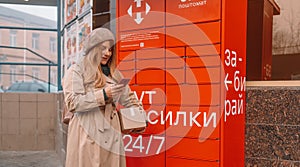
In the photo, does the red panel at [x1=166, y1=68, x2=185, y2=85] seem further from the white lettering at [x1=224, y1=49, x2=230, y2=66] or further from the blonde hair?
the blonde hair

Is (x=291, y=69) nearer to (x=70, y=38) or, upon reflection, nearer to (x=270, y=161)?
(x=270, y=161)

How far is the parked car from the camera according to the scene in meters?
5.88

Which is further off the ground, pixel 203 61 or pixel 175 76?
pixel 203 61

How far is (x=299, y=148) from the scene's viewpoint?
254 centimetres

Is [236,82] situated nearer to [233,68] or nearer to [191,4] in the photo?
[233,68]

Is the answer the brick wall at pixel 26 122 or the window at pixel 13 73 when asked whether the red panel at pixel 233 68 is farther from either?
the window at pixel 13 73

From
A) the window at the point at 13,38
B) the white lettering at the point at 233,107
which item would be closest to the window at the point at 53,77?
the window at the point at 13,38

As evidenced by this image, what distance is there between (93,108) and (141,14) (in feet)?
3.13

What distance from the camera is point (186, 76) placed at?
7.73ft

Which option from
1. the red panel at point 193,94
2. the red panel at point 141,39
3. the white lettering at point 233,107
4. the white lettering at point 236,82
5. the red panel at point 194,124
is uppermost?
the red panel at point 141,39

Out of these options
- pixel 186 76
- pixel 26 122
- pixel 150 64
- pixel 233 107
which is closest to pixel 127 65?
pixel 150 64

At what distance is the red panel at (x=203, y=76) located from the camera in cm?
225

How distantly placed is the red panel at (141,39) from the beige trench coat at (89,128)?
62 cm

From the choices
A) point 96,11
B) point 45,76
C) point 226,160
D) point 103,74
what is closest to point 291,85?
point 226,160
